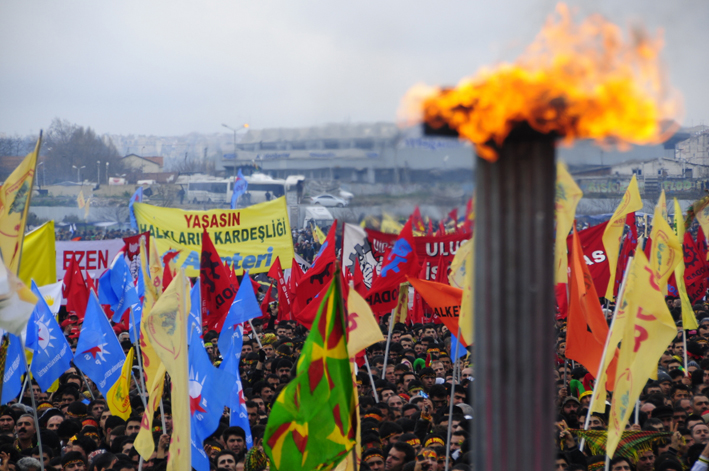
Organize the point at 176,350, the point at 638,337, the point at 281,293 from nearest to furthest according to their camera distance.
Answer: the point at 638,337, the point at 176,350, the point at 281,293

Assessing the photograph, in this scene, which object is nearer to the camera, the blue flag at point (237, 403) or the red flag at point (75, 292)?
the blue flag at point (237, 403)

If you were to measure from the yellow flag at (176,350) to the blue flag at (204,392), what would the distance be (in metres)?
0.76

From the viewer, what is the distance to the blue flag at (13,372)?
7.68 meters

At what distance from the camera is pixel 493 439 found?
2396 millimetres

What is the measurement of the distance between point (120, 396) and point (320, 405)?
381cm

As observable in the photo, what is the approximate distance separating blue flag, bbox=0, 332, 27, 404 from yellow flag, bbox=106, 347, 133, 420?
3.65ft

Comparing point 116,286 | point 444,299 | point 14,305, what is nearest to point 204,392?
point 14,305

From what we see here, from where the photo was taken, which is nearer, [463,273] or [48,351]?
[48,351]

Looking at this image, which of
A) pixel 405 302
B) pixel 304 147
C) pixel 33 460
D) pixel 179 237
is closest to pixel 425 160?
pixel 304 147

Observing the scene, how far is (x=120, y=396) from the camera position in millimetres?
7363

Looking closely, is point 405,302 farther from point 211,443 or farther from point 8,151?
point 8,151

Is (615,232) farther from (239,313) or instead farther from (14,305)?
(14,305)

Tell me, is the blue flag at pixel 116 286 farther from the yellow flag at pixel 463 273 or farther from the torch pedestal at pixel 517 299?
the torch pedestal at pixel 517 299

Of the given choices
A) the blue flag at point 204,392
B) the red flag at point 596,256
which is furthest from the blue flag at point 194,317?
the red flag at point 596,256
